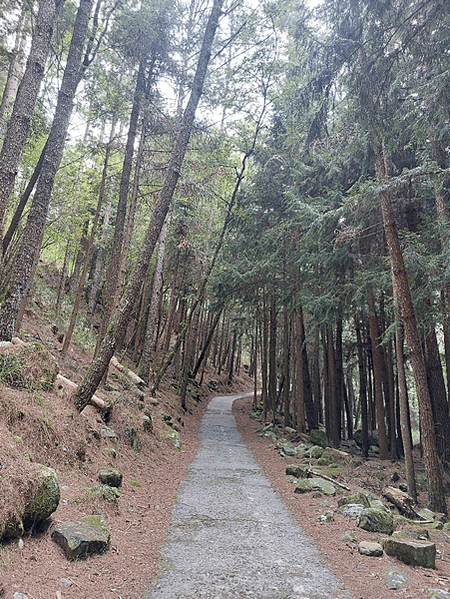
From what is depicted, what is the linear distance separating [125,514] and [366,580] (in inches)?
123

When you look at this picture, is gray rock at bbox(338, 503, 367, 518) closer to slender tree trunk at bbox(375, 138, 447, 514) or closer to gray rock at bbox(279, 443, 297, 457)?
slender tree trunk at bbox(375, 138, 447, 514)

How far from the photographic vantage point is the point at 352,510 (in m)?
6.02

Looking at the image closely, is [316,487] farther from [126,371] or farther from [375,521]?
[126,371]

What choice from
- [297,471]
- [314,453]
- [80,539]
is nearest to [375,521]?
[297,471]

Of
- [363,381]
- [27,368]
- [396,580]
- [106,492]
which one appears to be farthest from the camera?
[363,381]

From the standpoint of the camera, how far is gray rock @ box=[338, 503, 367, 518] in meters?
5.91

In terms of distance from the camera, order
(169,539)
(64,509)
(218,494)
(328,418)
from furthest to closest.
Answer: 1. (328,418)
2. (218,494)
3. (169,539)
4. (64,509)

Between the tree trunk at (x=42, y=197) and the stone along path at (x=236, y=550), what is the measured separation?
4.37 m

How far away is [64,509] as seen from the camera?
167 inches

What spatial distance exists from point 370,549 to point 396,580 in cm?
71

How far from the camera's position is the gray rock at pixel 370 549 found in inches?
181

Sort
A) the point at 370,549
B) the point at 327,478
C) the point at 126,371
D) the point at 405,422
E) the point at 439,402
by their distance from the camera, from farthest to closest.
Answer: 1. the point at 126,371
2. the point at 439,402
3. the point at 405,422
4. the point at 327,478
5. the point at 370,549

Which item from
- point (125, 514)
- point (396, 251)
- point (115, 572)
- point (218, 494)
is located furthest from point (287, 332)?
point (115, 572)

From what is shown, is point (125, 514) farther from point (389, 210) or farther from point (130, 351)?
point (130, 351)
